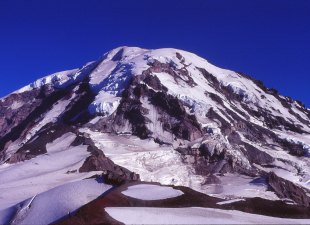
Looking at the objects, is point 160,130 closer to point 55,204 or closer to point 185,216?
point 55,204

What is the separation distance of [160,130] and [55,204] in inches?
3077

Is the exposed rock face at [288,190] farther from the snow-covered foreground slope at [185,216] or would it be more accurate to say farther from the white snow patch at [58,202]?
the white snow patch at [58,202]

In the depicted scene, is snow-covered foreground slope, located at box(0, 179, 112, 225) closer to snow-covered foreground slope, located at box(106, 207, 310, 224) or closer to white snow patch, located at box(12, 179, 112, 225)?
white snow patch, located at box(12, 179, 112, 225)

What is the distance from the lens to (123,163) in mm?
93375

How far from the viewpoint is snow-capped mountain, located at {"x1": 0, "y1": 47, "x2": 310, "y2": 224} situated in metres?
85.9

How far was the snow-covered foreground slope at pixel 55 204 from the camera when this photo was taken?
115 feet

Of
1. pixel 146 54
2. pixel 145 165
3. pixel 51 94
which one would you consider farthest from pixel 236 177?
pixel 51 94

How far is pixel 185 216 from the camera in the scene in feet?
109

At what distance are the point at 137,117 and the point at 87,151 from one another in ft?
96.0

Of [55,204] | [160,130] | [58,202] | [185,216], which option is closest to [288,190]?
[160,130]

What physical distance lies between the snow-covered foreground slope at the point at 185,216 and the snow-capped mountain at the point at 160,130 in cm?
2537

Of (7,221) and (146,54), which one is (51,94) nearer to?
(146,54)

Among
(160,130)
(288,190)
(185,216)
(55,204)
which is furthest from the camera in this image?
(160,130)

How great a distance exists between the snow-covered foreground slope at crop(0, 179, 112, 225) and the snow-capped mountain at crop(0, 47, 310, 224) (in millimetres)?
16137
